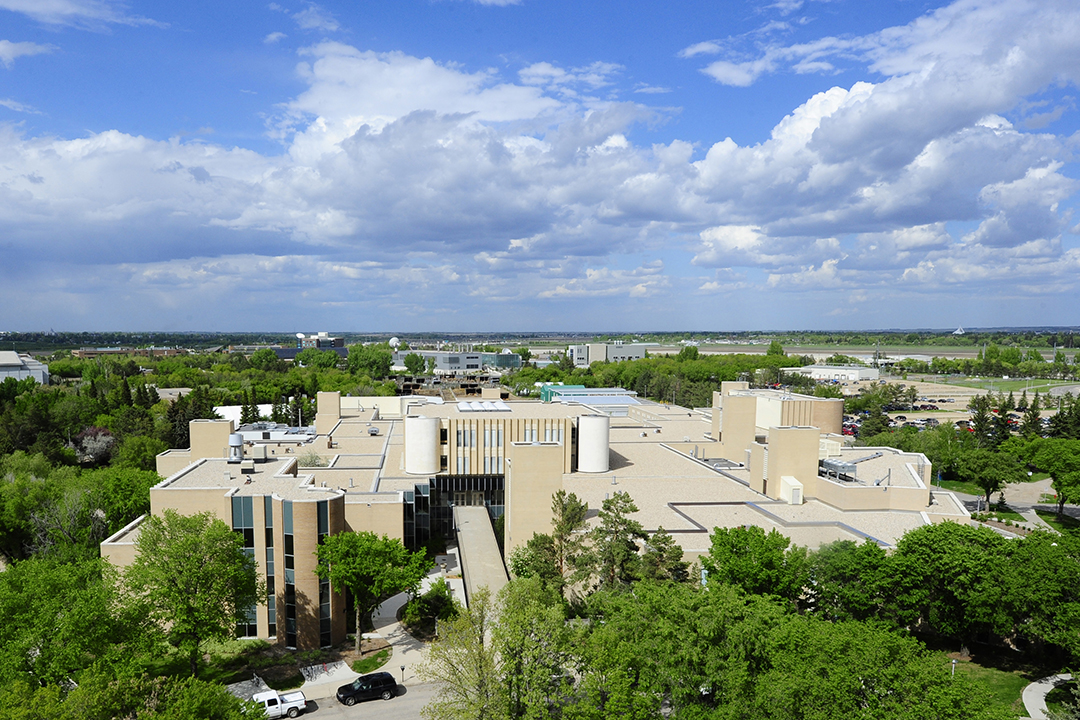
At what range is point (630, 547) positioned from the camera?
29.0m

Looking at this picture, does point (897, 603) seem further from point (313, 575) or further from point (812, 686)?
point (313, 575)

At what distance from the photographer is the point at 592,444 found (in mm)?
47625

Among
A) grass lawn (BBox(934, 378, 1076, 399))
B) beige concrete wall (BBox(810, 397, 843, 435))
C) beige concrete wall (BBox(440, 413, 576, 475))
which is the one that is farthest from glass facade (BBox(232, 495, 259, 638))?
grass lawn (BBox(934, 378, 1076, 399))

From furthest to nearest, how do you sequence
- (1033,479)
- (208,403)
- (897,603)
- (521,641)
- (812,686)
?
1. (208,403)
2. (1033,479)
3. (897,603)
4. (521,641)
5. (812,686)

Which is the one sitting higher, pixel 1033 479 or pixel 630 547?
pixel 630 547

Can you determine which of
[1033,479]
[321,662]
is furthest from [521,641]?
[1033,479]

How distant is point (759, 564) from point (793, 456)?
629 inches

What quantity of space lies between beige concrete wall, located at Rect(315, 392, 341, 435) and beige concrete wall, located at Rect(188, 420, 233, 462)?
21019mm

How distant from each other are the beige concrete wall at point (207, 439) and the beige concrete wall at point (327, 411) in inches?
828

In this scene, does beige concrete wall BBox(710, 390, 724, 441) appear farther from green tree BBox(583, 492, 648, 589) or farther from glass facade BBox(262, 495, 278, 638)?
glass facade BBox(262, 495, 278, 638)

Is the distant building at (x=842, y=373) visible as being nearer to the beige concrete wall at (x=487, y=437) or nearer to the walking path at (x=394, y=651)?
the beige concrete wall at (x=487, y=437)

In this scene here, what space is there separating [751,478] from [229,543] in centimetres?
3270

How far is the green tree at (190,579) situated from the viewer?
25.9 meters

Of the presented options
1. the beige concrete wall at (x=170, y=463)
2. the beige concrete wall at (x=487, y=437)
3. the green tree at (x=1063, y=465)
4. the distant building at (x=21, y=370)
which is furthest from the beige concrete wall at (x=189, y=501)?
the distant building at (x=21, y=370)
